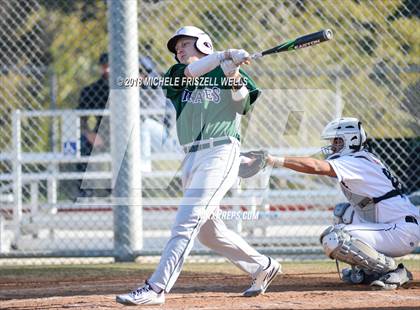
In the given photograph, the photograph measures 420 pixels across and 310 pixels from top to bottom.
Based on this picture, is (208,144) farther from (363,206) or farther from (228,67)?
(363,206)

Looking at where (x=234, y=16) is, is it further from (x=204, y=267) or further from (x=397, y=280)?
(x=397, y=280)

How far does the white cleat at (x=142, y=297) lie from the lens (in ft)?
16.7

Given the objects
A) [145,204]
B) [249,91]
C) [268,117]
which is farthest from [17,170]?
[249,91]

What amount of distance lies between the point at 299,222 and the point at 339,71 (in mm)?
1572

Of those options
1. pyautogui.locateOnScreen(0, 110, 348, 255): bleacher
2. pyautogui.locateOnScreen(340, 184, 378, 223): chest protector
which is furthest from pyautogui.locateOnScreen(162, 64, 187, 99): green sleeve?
pyautogui.locateOnScreen(0, 110, 348, 255): bleacher

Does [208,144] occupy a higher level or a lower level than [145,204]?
lower

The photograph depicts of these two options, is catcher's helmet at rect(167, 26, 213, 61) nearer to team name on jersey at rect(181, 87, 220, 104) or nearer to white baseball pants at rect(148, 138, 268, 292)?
team name on jersey at rect(181, 87, 220, 104)

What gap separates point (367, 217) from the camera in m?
6.18

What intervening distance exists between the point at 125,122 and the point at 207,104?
2.97 m

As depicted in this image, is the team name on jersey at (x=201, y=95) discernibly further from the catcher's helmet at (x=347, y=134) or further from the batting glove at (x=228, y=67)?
the catcher's helmet at (x=347, y=134)

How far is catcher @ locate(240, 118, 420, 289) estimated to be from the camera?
580cm

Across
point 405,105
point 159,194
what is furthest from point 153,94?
point 405,105

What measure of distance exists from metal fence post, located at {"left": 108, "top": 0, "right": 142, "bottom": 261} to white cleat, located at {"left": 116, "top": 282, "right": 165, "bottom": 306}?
3016 mm

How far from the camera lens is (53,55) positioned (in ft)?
46.9
